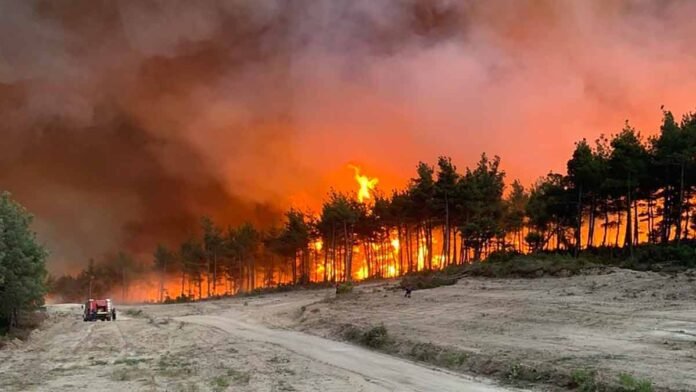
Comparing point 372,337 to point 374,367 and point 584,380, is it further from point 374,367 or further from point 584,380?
point 584,380

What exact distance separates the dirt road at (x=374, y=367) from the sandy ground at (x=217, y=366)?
0.10ft

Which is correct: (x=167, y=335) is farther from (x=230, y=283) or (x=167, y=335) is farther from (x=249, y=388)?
(x=230, y=283)

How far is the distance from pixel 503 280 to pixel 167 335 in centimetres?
2586

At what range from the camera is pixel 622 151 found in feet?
192

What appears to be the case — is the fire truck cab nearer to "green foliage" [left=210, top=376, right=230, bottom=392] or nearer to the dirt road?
the dirt road

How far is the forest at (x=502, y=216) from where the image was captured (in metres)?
58.6

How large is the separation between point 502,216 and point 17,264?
64.3m

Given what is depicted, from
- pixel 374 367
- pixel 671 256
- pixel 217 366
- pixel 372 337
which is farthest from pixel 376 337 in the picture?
pixel 671 256

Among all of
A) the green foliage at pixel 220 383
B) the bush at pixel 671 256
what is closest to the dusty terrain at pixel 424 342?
the green foliage at pixel 220 383

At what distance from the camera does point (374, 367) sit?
21.8 meters

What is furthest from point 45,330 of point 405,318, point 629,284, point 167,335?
point 629,284


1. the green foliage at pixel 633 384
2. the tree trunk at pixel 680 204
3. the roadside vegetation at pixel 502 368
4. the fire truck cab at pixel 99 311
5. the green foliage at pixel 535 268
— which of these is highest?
the tree trunk at pixel 680 204

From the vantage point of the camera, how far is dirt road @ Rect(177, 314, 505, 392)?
56.7 ft

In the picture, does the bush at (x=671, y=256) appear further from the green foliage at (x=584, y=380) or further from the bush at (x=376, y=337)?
the green foliage at (x=584, y=380)
